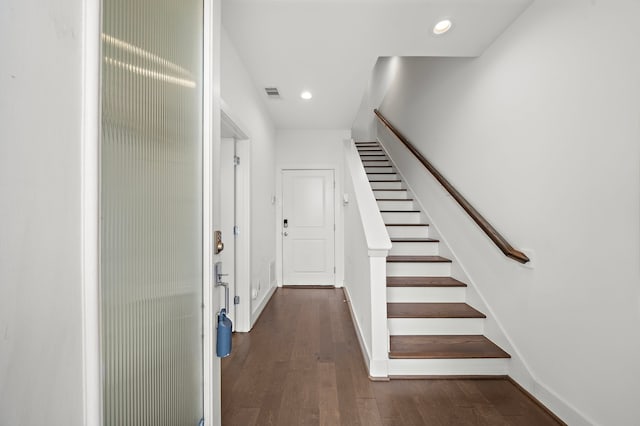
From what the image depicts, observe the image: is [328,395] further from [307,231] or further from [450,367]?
[307,231]

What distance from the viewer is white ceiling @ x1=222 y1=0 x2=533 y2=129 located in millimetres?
1837

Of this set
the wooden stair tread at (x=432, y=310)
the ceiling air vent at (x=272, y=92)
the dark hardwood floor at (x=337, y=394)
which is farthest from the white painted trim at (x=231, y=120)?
the wooden stair tread at (x=432, y=310)

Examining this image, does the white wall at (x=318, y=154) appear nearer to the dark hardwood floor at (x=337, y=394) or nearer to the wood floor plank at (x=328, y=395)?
the dark hardwood floor at (x=337, y=394)

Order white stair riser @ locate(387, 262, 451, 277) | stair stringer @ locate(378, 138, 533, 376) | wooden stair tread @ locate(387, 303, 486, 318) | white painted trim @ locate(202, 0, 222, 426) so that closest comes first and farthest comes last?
white painted trim @ locate(202, 0, 222, 426) < stair stringer @ locate(378, 138, 533, 376) < wooden stair tread @ locate(387, 303, 486, 318) < white stair riser @ locate(387, 262, 451, 277)

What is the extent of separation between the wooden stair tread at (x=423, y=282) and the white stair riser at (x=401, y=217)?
1.03 m

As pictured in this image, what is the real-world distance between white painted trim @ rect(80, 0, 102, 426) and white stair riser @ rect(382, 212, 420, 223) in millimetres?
3296

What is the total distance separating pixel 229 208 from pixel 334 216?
2.14m

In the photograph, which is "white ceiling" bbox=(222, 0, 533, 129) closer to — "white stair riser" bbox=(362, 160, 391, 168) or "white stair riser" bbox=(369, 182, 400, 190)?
"white stair riser" bbox=(369, 182, 400, 190)

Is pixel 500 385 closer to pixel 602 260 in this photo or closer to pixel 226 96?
pixel 602 260

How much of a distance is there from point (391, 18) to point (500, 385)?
261 cm

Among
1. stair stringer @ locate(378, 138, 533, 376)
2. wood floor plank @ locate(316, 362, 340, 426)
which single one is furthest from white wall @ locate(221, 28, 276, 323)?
stair stringer @ locate(378, 138, 533, 376)

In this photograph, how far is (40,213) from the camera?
50 cm

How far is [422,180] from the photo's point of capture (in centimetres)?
358

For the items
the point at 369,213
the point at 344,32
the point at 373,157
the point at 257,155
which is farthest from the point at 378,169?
the point at 344,32
